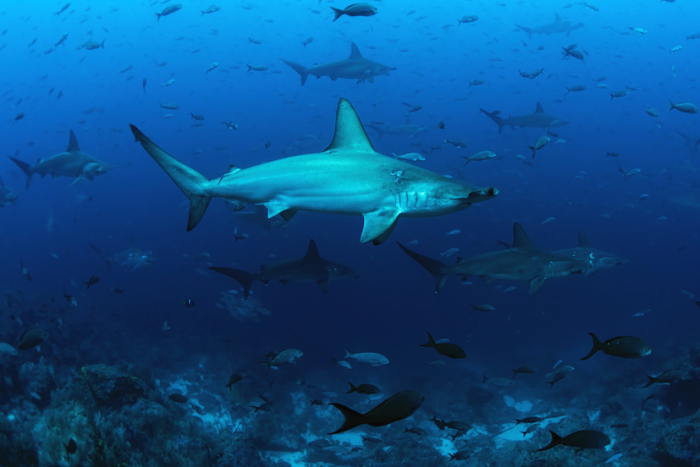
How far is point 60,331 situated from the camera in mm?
15547

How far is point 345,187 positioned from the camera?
2.70m

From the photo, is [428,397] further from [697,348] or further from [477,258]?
[477,258]

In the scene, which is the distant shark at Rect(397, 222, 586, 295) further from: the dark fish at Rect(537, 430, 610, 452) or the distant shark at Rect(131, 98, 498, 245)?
the distant shark at Rect(131, 98, 498, 245)

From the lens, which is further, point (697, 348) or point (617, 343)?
point (697, 348)

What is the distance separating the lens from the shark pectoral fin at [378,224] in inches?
101

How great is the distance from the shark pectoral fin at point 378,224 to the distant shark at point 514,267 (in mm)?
3268

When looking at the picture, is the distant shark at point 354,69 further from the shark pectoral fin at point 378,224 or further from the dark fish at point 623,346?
the shark pectoral fin at point 378,224

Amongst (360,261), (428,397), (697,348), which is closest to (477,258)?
(697,348)

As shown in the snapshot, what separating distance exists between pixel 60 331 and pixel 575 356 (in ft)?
87.5

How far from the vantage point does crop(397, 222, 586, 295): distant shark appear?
5.80 m

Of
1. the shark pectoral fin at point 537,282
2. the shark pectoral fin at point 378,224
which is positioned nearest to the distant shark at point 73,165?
the shark pectoral fin at point 378,224

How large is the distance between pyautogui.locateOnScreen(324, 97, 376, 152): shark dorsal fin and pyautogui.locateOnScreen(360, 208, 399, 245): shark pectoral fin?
2.47 ft

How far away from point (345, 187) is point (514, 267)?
166 inches

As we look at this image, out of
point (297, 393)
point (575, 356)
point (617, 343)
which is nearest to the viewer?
A: point (617, 343)
